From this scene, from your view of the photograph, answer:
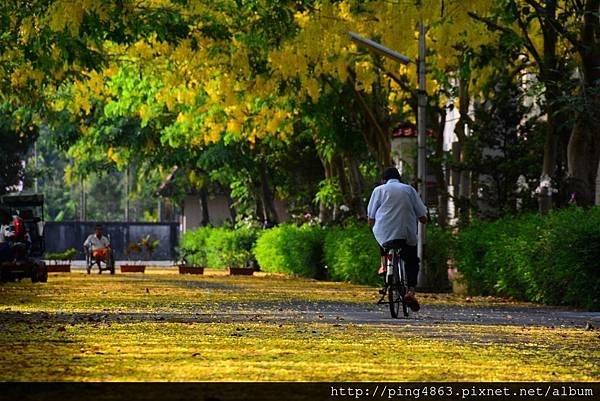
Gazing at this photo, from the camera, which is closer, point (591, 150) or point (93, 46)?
point (591, 150)

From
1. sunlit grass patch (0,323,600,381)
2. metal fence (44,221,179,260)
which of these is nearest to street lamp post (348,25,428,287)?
sunlit grass patch (0,323,600,381)

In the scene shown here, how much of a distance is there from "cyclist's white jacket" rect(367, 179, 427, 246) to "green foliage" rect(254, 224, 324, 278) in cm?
2268

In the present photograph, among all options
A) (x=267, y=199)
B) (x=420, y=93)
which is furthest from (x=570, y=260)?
(x=267, y=199)

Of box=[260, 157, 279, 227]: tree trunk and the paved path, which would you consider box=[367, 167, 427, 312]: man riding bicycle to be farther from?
box=[260, 157, 279, 227]: tree trunk

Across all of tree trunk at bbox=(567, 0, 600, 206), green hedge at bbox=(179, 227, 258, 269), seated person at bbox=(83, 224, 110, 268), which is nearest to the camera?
tree trunk at bbox=(567, 0, 600, 206)

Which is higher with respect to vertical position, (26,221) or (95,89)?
(95,89)

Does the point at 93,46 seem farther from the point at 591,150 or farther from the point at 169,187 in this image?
the point at 169,187

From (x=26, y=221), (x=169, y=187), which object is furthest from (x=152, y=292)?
(x=169, y=187)

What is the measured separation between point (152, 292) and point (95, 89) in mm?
11829

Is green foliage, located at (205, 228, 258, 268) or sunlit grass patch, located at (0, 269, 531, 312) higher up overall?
green foliage, located at (205, 228, 258, 268)

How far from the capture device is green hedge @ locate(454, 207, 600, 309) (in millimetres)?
23281

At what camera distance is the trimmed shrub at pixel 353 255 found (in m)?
35.4

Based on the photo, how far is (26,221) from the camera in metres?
40.8

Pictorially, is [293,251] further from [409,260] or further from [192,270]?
[409,260]
